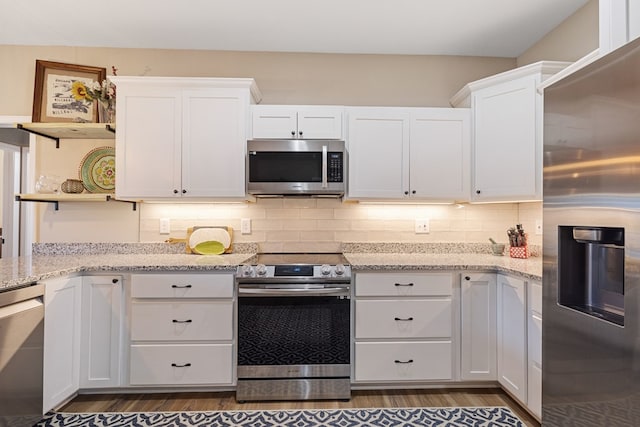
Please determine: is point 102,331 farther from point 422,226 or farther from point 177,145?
point 422,226

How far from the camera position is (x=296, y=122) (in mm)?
2533

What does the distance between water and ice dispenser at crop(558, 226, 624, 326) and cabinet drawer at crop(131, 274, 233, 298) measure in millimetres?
1724

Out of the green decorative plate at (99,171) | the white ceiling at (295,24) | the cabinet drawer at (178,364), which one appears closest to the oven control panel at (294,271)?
the cabinet drawer at (178,364)

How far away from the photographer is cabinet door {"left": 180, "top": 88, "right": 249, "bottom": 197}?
2441 mm

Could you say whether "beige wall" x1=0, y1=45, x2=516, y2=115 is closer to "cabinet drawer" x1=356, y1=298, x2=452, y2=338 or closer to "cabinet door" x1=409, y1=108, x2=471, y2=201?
"cabinet door" x1=409, y1=108, x2=471, y2=201

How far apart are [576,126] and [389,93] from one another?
199cm

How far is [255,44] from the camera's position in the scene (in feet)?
8.98

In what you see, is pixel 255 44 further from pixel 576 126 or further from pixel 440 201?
pixel 576 126

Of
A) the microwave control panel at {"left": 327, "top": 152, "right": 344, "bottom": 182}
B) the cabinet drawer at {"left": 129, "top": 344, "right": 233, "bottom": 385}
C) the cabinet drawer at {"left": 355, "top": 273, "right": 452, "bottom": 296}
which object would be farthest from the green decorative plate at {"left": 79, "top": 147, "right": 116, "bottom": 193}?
the cabinet drawer at {"left": 355, "top": 273, "right": 452, "bottom": 296}

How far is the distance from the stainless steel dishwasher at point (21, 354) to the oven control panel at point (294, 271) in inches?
39.6

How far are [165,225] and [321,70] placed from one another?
177 cm

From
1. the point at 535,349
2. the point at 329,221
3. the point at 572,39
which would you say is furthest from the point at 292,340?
the point at 572,39

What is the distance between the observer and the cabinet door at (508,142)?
2246mm

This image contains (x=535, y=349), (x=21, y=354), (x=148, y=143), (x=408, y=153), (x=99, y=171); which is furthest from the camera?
(x=99, y=171)
